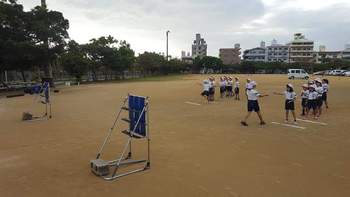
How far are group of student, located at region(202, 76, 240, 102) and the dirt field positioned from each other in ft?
24.8

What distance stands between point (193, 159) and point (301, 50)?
128 meters

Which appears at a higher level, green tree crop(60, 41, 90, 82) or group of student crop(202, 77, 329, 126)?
green tree crop(60, 41, 90, 82)

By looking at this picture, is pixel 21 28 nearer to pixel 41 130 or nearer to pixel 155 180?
pixel 41 130

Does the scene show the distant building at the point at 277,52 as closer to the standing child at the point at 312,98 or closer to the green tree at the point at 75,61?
the green tree at the point at 75,61

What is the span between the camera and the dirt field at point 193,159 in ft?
20.0

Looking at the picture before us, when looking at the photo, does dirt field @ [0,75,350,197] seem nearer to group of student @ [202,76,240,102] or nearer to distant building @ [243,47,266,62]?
group of student @ [202,76,240,102]

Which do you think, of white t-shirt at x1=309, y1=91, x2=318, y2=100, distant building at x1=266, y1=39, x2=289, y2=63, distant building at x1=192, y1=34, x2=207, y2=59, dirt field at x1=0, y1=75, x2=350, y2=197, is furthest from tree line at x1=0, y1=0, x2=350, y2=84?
distant building at x1=192, y1=34, x2=207, y2=59

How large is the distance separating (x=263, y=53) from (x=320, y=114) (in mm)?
128301

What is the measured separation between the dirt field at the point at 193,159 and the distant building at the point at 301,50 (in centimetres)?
11829

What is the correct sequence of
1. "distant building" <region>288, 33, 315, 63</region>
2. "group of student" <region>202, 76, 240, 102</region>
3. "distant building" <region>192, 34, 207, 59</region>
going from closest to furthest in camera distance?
"group of student" <region>202, 76, 240, 102</region> → "distant building" <region>288, 33, 315, 63</region> → "distant building" <region>192, 34, 207, 59</region>

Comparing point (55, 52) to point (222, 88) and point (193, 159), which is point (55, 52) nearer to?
point (222, 88)

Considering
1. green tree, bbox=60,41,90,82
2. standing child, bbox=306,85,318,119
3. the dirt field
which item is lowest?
the dirt field

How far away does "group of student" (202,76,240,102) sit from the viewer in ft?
69.0

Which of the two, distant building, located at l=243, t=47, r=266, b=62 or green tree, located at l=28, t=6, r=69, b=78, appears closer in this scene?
green tree, located at l=28, t=6, r=69, b=78
